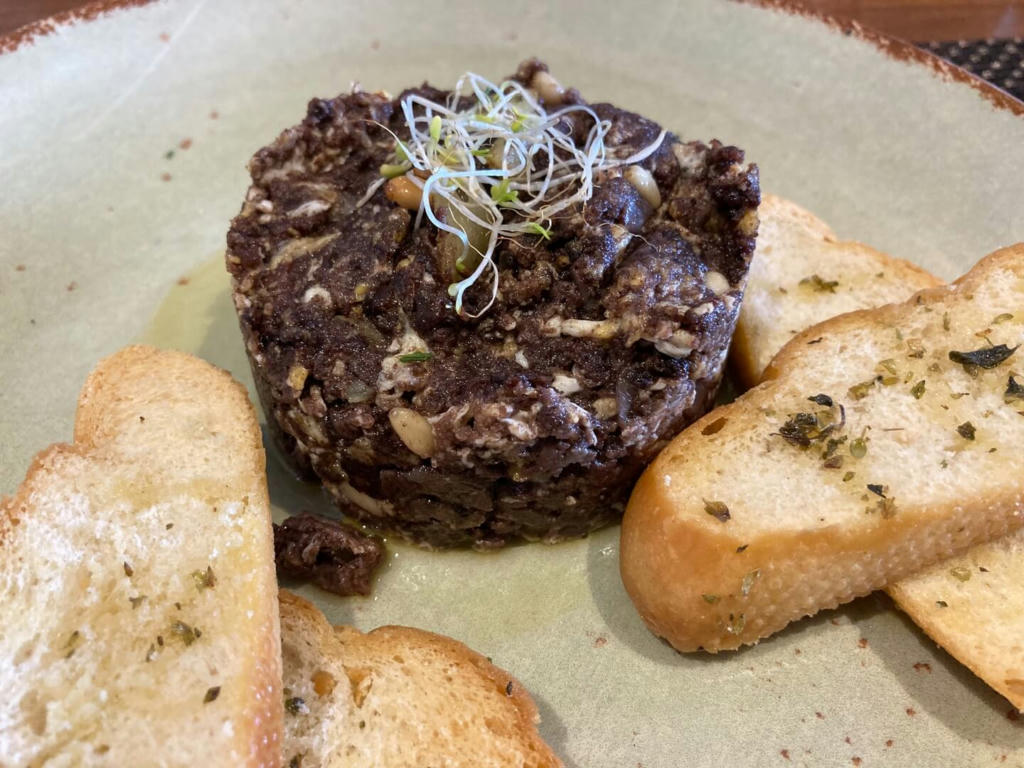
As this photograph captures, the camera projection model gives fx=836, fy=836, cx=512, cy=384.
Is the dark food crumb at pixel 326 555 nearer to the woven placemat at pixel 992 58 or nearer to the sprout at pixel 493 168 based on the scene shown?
the sprout at pixel 493 168

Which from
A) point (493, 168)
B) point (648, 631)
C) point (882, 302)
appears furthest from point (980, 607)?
→ point (493, 168)

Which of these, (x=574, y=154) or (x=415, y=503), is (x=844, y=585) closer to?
(x=415, y=503)

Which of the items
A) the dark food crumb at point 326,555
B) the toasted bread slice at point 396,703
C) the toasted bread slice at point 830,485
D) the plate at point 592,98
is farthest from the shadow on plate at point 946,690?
the dark food crumb at point 326,555

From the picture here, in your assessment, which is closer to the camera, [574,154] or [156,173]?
[574,154]

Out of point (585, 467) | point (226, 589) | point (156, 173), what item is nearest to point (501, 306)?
point (585, 467)

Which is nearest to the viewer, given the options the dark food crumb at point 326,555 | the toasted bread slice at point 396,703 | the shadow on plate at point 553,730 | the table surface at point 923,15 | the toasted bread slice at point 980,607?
the toasted bread slice at point 396,703

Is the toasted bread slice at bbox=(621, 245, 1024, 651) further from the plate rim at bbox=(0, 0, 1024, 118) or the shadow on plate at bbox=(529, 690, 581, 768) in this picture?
the plate rim at bbox=(0, 0, 1024, 118)

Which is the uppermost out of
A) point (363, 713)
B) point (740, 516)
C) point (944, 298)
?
point (944, 298)
